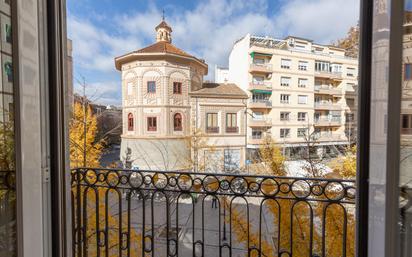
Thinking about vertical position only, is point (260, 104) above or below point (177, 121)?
above

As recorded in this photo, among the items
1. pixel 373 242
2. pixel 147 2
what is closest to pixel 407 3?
pixel 373 242

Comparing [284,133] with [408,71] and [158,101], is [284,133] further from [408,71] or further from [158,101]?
[408,71]

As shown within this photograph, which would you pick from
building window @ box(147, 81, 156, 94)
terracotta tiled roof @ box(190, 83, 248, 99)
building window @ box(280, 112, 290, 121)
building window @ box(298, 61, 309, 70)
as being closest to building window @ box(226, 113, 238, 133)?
terracotta tiled roof @ box(190, 83, 248, 99)

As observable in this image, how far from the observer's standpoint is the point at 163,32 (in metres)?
5.88

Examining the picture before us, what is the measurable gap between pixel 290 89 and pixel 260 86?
0.68m

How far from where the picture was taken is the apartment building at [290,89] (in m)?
4.36

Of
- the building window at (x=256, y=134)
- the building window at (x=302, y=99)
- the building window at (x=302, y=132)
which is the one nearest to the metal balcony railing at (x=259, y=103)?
the building window at (x=256, y=134)

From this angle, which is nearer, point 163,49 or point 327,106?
point 327,106

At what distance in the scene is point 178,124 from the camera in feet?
19.2

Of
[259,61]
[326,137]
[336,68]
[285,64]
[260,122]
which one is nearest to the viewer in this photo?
[336,68]

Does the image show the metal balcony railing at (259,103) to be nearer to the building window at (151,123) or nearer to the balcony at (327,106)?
the balcony at (327,106)

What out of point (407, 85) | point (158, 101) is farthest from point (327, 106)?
point (407, 85)

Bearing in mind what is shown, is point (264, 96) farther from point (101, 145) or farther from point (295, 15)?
point (101, 145)

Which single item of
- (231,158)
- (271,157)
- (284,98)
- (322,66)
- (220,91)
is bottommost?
(231,158)
